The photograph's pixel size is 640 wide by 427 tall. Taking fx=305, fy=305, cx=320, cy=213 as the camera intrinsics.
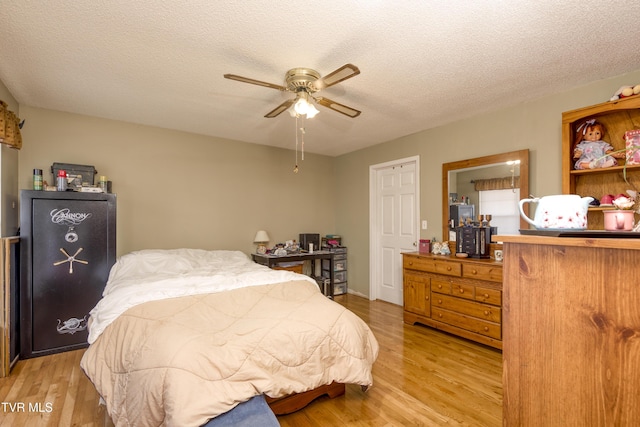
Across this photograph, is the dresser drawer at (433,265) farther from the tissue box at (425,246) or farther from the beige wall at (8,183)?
the beige wall at (8,183)

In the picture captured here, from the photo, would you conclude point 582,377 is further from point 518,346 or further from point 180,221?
point 180,221

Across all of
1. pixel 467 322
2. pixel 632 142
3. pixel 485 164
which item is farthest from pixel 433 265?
pixel 632 142

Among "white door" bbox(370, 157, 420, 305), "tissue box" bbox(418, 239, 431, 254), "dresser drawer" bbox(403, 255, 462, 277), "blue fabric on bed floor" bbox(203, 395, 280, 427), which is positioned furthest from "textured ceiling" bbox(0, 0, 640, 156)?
"blue fabric on bed floor" bbox(203, 395, 280, 427)

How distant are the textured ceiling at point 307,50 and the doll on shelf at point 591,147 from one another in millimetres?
407

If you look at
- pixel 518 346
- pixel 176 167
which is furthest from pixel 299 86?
pixel 176 167

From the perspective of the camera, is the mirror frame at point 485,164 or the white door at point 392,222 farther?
the white door at point 392,222

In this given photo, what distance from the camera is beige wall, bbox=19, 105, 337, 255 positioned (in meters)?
3.38

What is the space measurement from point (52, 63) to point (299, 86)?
1893mm

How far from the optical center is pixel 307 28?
1.90 m

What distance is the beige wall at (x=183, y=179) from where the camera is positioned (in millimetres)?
3379

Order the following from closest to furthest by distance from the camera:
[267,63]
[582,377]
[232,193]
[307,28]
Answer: [582,377] → [307,28] → [267,63] → [232,193]

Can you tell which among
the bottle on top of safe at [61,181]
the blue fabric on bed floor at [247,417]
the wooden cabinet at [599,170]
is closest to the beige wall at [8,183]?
the bottle on top of safe at [61,181]

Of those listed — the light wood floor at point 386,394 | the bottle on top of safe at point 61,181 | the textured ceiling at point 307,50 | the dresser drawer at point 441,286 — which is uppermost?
the textured ceiling at point 307,50

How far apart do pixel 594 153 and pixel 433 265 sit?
5.76ft
